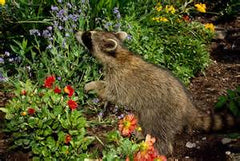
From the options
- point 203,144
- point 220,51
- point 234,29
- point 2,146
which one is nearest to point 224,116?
point 203,144

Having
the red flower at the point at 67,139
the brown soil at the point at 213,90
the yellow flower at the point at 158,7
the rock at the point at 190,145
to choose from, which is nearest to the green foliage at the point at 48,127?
the red flower at the point at 67,139

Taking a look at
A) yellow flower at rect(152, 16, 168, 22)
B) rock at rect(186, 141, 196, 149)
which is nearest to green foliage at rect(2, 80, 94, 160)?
rock at rect(186, 141, 196, 149)

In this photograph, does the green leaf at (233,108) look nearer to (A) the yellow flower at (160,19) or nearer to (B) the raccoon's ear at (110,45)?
(B) the raccoon's ear at (110,45)

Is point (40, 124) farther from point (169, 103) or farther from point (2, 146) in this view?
point (169, 103)

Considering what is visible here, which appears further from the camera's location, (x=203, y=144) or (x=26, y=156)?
(x=203, y=144)

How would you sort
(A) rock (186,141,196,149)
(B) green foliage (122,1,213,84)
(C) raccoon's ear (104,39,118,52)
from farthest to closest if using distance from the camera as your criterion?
(B) green foliage (122,1,213,84)
(C) raccoon's ear (104,39,118,52)
(A) rock (186,141,196,149)

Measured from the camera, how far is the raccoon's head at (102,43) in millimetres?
4633

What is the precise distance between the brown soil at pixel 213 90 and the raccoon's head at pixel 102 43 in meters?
0.99

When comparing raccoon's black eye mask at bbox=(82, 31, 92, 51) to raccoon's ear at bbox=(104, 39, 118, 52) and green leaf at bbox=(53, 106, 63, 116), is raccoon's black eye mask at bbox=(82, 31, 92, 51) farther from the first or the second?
green leaf at bbox=(53, 106, 63, 116)

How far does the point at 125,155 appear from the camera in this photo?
337 cm

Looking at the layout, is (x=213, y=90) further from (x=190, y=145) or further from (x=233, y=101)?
(x=233, y=101)

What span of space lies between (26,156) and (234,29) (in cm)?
424

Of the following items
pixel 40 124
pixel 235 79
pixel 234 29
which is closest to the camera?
pixel 40 124

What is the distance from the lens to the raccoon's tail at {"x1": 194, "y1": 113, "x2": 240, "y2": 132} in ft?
14.0
